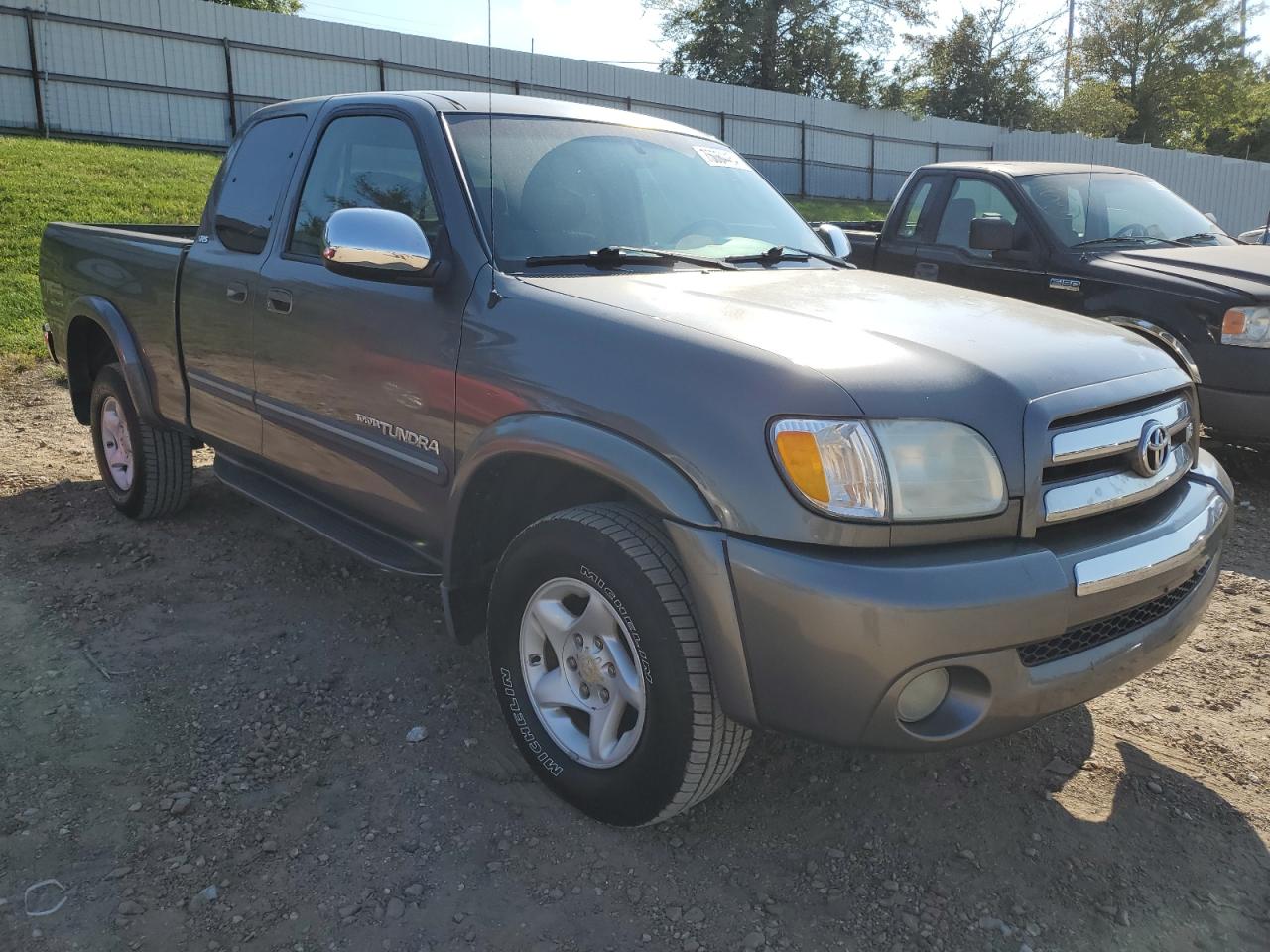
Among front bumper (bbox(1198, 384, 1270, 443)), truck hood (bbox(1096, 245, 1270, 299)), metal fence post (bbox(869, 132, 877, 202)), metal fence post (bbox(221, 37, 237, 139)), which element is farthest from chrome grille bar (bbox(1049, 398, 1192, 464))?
metal fence post (bbox(869, 132, 877, 202))

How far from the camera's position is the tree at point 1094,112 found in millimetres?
37062

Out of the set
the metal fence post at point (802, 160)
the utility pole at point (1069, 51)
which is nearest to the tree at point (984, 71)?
the utility pole at point (1069, 51)

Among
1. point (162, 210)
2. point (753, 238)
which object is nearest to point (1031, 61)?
point (162, 210)

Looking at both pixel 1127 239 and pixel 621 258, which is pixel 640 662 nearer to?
pixel 621 258

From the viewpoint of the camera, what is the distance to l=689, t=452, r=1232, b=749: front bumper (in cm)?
215

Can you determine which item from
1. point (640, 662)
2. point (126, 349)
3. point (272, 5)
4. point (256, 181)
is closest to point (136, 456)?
point (126, 349)

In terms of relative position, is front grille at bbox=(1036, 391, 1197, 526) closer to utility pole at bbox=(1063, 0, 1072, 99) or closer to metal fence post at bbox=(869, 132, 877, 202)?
metal fence post at bbox=(869, 132, 877, 202)

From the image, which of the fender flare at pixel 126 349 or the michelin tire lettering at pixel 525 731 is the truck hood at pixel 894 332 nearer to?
the michelin tire lettering at pixel 525 731

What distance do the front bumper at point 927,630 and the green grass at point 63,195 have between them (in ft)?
28.3

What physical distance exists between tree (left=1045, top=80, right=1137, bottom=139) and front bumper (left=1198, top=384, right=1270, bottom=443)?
35.1m

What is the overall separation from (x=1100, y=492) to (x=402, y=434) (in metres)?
1.99

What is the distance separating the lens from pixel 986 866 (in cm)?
263

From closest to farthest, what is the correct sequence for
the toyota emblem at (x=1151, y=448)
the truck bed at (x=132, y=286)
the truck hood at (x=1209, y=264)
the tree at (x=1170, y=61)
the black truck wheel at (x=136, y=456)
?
the toyota emblem at (x=1151, y=448), the truck bed at (x=132, y=286), the black truck wheel at (x=136, y=456), the truck hood at (x=1209, y=264), the tree at (x=1170, y=61)

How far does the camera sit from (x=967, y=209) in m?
7.12
